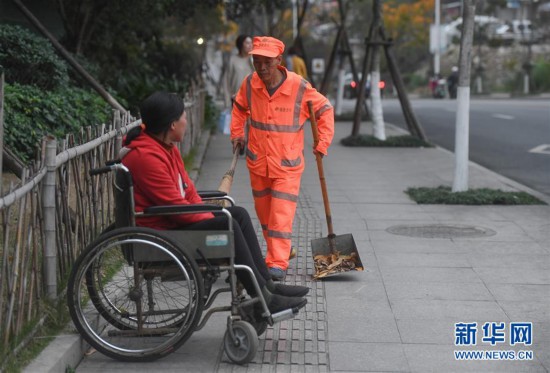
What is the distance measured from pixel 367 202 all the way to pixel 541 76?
40.7m

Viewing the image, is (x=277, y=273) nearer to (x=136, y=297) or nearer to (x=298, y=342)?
(x=298, y=342)

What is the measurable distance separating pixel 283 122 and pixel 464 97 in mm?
4458

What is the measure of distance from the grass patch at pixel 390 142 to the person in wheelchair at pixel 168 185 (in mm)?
12515

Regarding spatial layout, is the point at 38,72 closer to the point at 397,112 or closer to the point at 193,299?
the point at 193,299

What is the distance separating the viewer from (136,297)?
5449 mm

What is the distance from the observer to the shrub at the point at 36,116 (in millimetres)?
9367

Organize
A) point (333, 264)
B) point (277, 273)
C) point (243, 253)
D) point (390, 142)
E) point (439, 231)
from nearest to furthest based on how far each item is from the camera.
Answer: point (243, 253), point (277, 273), point (333, 264), point (439, 231), point (390, 142)

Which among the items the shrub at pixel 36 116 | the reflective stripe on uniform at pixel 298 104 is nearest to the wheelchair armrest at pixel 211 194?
the reflective stripe on uniform at pixel 298 104

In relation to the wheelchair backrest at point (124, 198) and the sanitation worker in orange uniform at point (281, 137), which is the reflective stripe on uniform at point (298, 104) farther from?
the wheelchair backrest at point (124, 198)

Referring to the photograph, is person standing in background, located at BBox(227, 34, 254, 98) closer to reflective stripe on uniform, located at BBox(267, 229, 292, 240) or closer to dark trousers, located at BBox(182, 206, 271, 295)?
reflective stripe on uniform, located at BBox(267, 229, 292, 240)

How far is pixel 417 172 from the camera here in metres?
14.2

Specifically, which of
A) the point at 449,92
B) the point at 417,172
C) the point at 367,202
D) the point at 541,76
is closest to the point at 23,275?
the point at 367,202

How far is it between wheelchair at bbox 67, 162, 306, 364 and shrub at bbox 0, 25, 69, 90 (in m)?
6.45

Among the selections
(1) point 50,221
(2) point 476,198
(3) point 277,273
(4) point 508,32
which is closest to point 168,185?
(1) point 50,221
